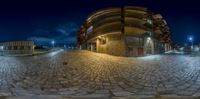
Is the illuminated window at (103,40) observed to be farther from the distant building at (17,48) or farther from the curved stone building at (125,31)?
the distant building at (17,48)

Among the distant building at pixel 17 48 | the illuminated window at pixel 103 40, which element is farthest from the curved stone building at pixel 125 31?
the distant building at pixel 17 48

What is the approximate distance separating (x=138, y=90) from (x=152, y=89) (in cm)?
50

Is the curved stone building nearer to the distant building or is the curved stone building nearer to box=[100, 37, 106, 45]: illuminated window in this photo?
box=[100, 37, 106, 45]: illuminated window

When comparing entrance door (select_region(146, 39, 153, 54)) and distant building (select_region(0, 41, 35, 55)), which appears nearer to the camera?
distant building (select_region(0, 41, 35, 55))

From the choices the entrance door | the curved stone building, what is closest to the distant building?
the curved stone building

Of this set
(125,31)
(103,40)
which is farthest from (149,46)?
(125,31)

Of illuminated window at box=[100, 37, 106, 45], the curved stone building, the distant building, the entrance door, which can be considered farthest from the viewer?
the entrance door

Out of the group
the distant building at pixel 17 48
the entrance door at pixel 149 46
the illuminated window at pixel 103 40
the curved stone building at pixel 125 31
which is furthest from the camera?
the entrance door at pixel 149 46

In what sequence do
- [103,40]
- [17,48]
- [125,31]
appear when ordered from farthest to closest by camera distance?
[103,40], [17,48], [125,31]

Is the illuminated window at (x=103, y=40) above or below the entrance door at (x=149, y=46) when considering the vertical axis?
above

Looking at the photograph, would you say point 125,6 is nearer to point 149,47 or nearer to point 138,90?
point 149,47

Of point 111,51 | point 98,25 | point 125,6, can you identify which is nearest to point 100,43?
point 98,25

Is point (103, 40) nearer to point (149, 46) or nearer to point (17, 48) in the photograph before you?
point (149, 46)

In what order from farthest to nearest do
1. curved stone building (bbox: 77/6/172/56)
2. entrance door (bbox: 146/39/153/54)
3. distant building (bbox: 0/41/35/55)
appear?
entrance door (bbox: 146/39/153/54) → distant building (bbox: 0/41/35/55) → curved stone building (bbox: 77/6/172/56)
